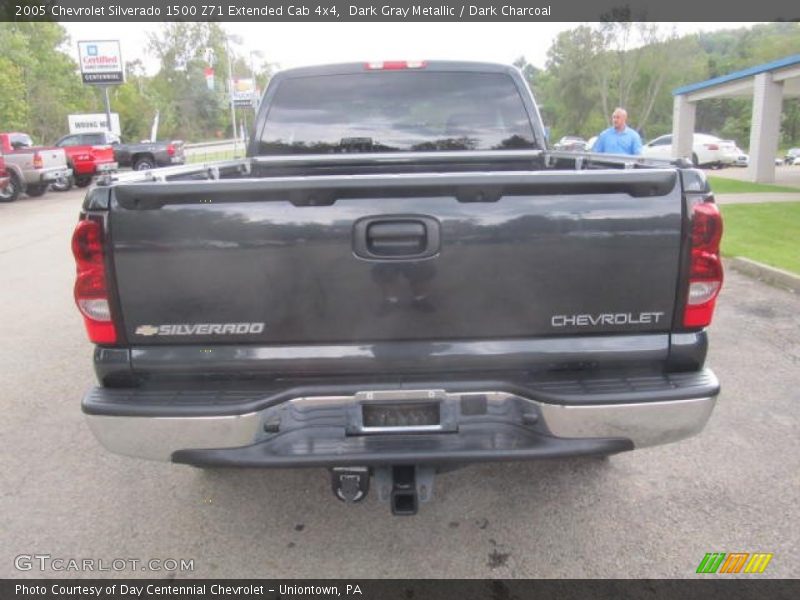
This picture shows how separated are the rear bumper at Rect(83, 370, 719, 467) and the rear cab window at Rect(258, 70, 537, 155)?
225 centimetres

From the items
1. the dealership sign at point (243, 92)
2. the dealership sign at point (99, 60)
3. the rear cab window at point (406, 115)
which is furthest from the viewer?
the dealership sign at point (243, 92)

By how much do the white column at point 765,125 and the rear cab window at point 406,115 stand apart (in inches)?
725

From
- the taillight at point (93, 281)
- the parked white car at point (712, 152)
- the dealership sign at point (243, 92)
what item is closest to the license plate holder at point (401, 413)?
the taillight at point (93, 281)

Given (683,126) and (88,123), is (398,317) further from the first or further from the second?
(88,123)

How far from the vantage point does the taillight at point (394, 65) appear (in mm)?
4207

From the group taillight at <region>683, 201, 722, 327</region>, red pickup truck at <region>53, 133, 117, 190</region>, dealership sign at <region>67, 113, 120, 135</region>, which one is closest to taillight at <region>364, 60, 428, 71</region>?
taillight at <region>683, 201, 722, 327</region>

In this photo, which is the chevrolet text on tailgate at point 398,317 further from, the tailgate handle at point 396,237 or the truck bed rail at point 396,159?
the truck bed rail at point 396,159

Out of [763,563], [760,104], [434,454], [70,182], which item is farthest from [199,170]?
[70,182]

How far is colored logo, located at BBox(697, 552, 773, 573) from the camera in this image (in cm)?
267

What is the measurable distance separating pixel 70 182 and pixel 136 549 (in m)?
23.3

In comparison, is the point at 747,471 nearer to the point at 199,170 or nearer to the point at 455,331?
the point at 455,331

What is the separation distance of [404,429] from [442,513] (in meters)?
0.99

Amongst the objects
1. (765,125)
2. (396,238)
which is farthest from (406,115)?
(765,125)

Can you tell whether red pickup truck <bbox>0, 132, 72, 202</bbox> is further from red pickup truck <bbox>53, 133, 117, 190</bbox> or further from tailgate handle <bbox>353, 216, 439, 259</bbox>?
tailgate handle <bbox>353, 216, 439, 259</bbox>
